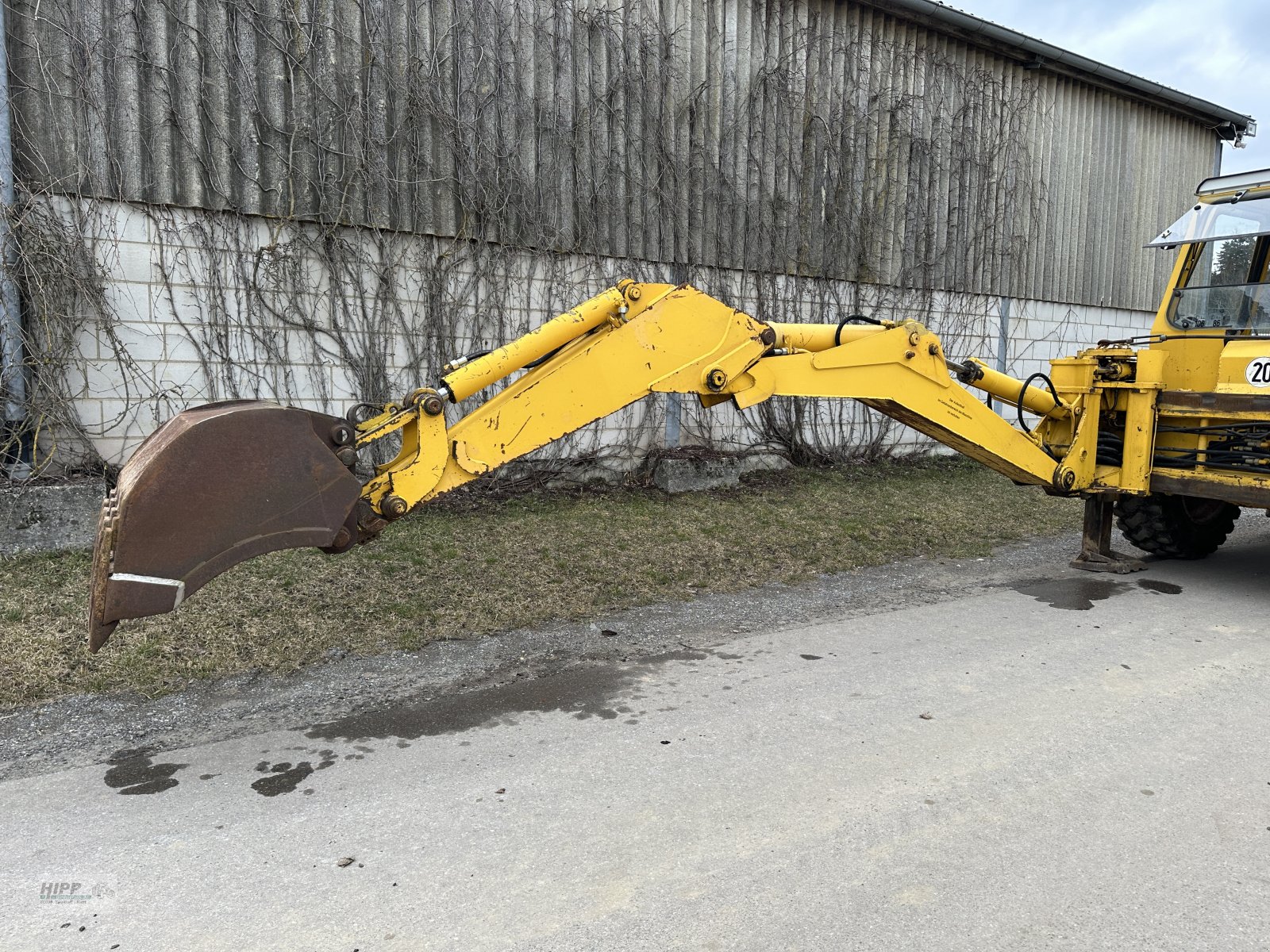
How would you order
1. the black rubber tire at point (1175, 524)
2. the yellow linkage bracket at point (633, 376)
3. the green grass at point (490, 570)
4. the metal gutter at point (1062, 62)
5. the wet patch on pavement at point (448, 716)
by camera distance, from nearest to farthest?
the wet patch on pavement at point (448, 716) → the yellow linkage bracket at point (633, 376) → the green grass at point (490, 570) → the black rubber tire at point (1175, 524) → the metal gutter at point (1062, 62)

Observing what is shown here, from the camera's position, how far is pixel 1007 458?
243 inches

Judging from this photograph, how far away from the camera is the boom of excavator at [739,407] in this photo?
3.21 m

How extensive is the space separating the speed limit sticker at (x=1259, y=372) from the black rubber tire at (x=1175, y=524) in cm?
125

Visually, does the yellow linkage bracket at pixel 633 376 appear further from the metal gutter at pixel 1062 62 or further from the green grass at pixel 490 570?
the metal gutter at pixel 1062 62

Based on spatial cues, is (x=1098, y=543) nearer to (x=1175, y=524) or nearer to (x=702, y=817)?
(x=1175, y=524)

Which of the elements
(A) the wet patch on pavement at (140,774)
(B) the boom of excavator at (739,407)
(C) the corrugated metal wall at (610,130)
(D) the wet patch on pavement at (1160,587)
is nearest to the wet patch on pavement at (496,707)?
(A) the wet patch on pavement at (140,774)

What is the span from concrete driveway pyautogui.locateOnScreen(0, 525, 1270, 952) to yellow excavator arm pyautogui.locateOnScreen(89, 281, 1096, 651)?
32.3 inches

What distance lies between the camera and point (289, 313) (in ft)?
25.5

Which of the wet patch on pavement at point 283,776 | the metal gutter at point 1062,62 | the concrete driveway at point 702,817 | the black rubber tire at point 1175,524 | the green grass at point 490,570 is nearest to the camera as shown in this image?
the concrete driveway at point 702,817

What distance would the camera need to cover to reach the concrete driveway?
2652 mm

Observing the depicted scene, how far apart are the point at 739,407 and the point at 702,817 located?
2416mm

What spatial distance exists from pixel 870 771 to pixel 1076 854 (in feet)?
2.62

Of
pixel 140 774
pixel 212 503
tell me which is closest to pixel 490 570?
pixel 140 774

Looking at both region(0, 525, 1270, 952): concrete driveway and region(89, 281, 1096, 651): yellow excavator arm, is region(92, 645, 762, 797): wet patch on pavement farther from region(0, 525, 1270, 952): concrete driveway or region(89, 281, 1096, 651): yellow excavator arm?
region(89, 281, 1096, 651): yellow excavator arm
